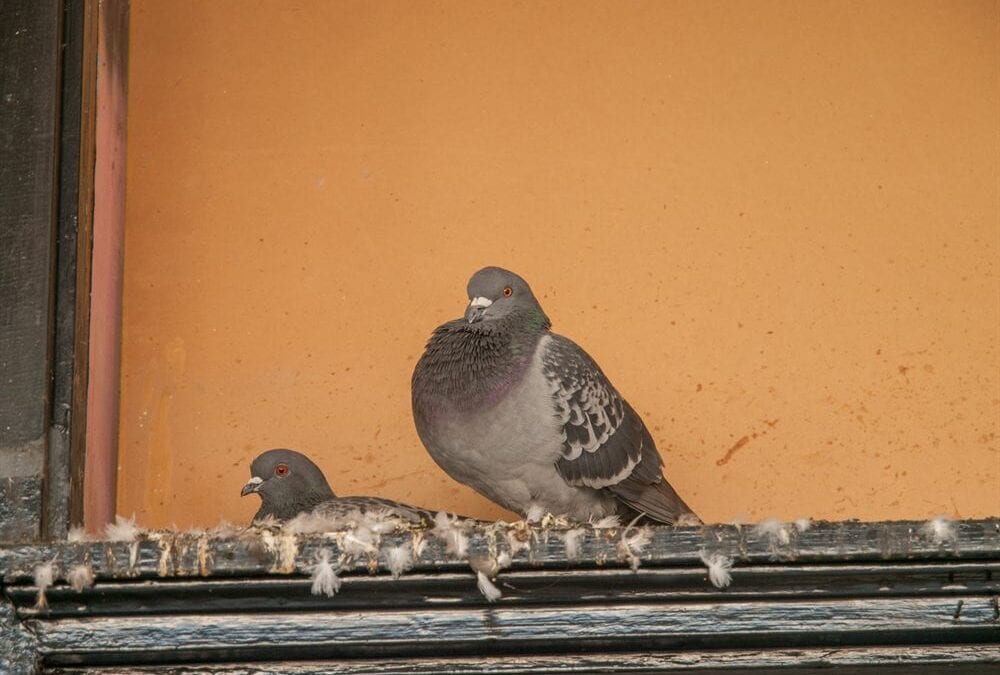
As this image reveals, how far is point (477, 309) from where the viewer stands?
9.93 feet

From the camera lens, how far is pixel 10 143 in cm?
252

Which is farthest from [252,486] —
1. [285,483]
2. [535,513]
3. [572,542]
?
[572,542]

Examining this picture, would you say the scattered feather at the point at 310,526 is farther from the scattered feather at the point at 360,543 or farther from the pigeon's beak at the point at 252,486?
the pigeon's beak at the point at 252,486

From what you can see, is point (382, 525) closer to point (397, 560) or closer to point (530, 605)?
point (397, 560)

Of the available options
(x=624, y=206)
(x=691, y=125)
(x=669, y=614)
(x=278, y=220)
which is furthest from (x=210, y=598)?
(x=691, y=125)

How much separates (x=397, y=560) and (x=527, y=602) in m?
0.22

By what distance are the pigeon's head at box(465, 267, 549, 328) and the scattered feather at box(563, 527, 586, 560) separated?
2.90 feet

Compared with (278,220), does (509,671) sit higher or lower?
lower

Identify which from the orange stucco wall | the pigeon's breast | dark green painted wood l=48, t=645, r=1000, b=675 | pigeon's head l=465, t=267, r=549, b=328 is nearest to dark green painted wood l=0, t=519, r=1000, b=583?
dark green painted wood l=48, t=645, r=1000, b=675

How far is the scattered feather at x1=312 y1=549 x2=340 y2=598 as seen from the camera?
2.18 meters

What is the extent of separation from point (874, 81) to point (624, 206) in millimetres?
737

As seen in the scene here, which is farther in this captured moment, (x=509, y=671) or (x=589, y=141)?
(x=589, y=141)

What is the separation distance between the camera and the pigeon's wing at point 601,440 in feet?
9.45

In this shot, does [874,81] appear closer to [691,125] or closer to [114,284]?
[691,125]
